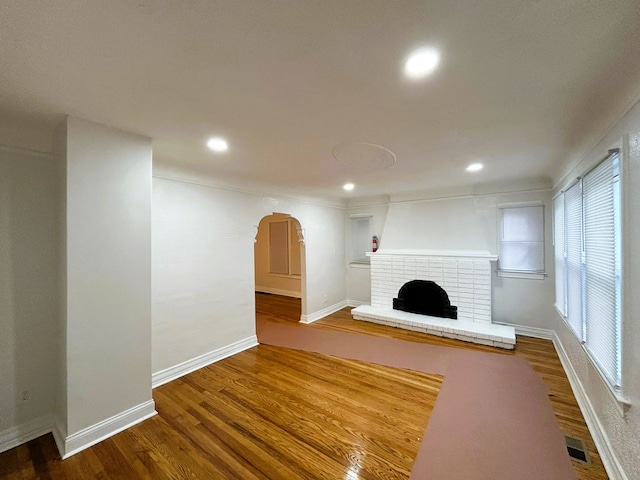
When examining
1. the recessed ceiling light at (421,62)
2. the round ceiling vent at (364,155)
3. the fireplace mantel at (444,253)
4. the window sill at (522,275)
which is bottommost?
the window sill at (522,275)

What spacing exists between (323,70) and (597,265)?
7.61 ft

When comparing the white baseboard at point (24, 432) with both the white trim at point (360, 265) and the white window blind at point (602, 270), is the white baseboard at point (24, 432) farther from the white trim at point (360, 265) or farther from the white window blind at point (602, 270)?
the white trim at point (360, 265)

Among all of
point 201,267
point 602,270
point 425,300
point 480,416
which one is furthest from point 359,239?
point 602,270

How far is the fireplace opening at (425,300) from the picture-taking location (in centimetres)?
439

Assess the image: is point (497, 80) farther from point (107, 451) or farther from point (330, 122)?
point (107, 451)

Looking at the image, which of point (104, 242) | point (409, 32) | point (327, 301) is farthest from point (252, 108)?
point (327, 301)

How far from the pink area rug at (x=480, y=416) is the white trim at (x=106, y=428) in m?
1.83

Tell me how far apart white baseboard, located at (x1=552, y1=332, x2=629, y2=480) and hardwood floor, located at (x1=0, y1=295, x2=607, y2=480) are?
5cm

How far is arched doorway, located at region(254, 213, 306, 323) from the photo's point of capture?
707cm

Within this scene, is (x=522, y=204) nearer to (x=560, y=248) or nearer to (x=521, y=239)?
(x=521, y=239)

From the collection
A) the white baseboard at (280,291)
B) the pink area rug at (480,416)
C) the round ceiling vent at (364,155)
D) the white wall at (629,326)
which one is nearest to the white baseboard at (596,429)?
the white wall at (629,326)

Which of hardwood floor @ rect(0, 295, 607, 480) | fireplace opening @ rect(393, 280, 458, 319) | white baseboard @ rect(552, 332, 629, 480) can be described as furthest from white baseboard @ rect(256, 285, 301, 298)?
white baseboard @ rect(552, 332, 629, 480)

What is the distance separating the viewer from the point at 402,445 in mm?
1903

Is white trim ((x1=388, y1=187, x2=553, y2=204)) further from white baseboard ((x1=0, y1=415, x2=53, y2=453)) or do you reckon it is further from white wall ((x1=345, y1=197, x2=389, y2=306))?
white baseboard ((x1=0, y1=415, x2=53, y2=453))
